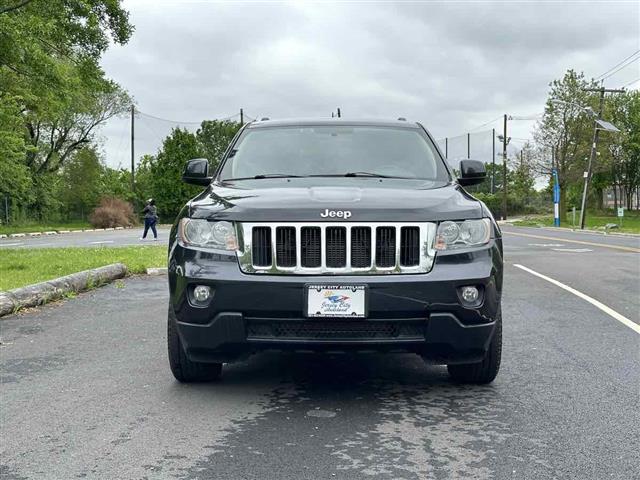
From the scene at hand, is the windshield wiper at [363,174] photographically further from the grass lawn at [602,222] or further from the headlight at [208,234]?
the grass lawn at [602,222]

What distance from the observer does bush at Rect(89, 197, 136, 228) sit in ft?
152

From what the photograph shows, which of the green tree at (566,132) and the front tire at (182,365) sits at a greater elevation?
the green tree at (566,132)

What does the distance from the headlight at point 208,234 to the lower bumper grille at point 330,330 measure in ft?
1.60

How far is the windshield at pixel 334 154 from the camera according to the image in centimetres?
534

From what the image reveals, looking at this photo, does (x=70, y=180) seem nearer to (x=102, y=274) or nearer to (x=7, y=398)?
(x=102, y=274)

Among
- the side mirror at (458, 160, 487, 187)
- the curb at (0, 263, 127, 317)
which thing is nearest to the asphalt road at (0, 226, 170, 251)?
the curb at (0, 263, 127, 317)

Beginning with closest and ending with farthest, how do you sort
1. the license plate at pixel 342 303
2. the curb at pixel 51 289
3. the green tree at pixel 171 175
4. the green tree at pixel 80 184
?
the license plate at pixel 342 303
the curb at pixel 51 289
the green tree at pixel 80 184
the green tree at pixel 171 175

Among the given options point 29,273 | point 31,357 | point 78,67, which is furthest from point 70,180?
point 31,357

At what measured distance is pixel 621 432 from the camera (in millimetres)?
3676

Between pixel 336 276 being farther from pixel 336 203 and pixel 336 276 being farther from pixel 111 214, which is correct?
pixel 111 214

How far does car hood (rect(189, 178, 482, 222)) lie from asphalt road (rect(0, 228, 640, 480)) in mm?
1126

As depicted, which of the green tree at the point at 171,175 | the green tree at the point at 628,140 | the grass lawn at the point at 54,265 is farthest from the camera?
the green tree at the point at 628,140

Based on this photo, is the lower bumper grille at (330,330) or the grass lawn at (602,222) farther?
the grass lawn at (602,222)

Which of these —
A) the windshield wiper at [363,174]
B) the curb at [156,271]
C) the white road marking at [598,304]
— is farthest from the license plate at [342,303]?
Result: the curb at [156,271]
